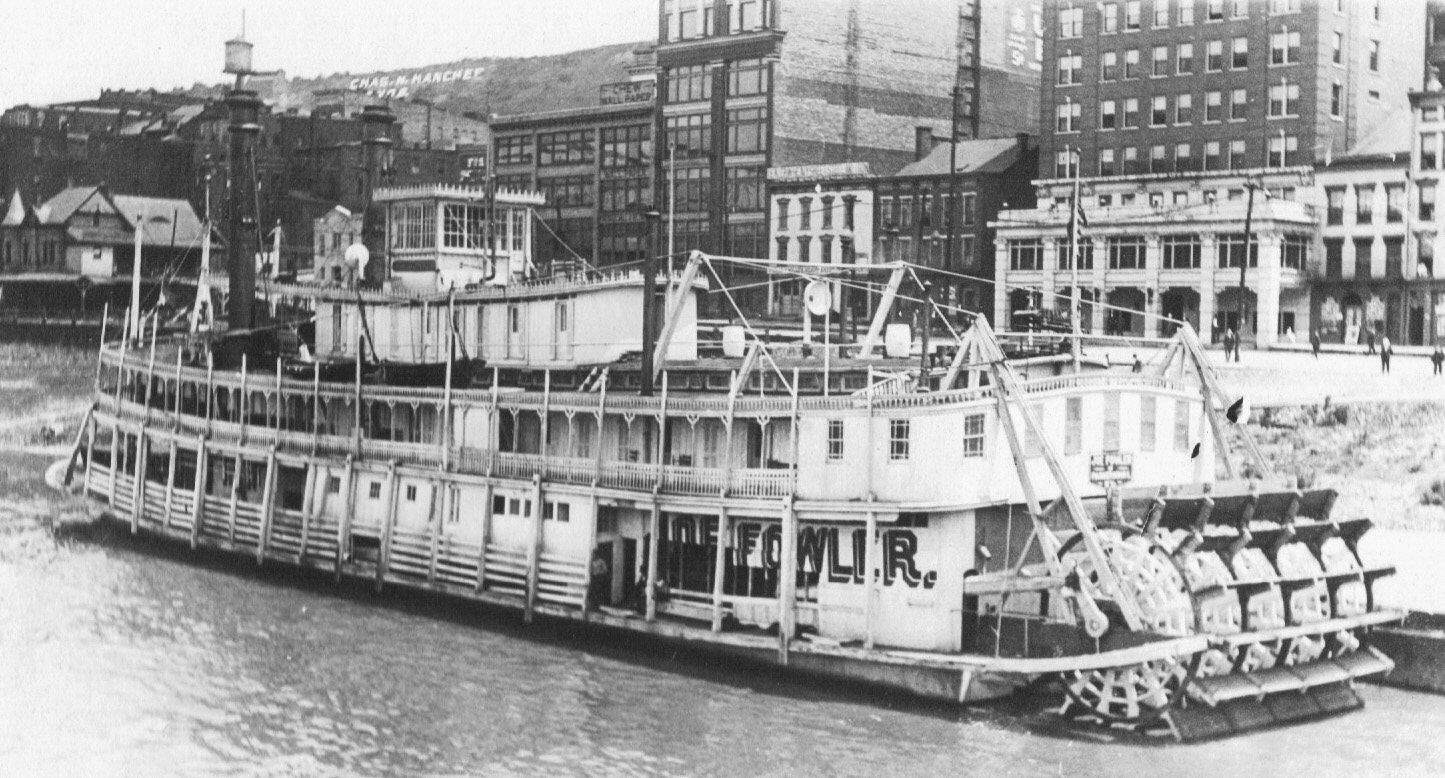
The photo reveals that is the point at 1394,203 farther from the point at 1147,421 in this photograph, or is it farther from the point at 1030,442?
the point at 1030,442

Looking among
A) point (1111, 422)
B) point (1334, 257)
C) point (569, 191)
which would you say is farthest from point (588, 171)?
point (1111, 422)

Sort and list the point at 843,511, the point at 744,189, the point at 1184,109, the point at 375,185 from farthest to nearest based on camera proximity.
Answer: the point at 744,189 → the point at 1184,109 → the point at 375,185 → the point at 843,511

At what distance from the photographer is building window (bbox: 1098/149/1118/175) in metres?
61.9

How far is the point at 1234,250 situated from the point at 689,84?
25.4 metres

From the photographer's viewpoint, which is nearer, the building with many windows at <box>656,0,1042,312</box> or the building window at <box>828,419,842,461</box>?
the building window at <box>828,419,842,461</box>

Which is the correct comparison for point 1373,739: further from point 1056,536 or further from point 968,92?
point 968,92

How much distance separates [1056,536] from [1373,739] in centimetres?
549

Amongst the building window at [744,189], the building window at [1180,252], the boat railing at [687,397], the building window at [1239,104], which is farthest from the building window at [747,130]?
the boat railing at [687,397]

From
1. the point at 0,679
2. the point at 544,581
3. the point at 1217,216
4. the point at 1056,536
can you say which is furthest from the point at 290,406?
the point at 1217,216

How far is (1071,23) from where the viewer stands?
6262 centimetres

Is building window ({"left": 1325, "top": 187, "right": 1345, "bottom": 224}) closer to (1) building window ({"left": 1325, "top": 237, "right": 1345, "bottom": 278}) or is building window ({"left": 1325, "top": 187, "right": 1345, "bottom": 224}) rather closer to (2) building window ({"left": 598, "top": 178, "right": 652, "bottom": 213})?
(1) building window ({"left": 1325, "top": 237, "right": 1345, "bottom": 278})

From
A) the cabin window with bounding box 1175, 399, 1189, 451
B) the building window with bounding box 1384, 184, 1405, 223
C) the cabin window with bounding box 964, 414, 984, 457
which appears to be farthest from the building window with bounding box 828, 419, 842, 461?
the building window with bounding box 1384, 184, 1405, 223

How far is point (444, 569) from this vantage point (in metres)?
32.3

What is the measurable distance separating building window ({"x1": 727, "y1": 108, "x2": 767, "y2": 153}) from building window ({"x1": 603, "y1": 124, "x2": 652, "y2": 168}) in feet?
16.8
